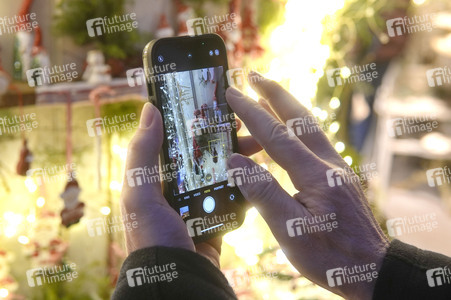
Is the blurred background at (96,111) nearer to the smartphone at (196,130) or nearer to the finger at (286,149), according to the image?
the smartphone at (196,130)

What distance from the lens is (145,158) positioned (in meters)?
0.81

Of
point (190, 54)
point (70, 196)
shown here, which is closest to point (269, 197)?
point (190, 54)

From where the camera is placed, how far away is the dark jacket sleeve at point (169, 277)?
2.17 feet

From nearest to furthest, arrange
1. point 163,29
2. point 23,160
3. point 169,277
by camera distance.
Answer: point 169,277, point 23,160, point 163,29

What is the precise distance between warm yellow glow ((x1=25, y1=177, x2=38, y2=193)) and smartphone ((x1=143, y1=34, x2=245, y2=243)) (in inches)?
36.0

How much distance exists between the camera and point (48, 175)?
5.37 ft

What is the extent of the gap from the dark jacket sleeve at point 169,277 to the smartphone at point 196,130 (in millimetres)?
194

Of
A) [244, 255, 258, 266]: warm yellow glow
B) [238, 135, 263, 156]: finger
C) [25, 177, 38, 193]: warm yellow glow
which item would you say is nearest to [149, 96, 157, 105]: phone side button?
[238, 135, 263, 156]: finger

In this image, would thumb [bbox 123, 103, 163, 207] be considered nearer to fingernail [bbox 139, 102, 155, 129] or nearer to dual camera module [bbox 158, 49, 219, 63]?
fingernail [bbox 139, 102, 155, 129]

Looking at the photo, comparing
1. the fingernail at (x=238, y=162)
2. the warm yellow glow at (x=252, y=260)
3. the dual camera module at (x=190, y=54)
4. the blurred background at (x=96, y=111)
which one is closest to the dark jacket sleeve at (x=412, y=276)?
the fingernail at (x=238, y=162)

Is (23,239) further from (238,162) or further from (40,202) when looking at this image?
(238,162)

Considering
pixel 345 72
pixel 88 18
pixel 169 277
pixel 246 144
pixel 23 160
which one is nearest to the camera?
pixel 169 277

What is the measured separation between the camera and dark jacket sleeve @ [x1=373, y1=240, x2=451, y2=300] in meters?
0.72

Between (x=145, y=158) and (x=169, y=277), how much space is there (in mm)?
235
